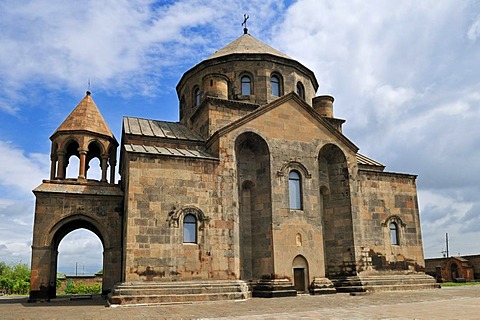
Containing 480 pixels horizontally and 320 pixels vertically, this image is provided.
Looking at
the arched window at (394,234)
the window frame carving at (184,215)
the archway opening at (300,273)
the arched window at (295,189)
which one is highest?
the arched window at (295,189)

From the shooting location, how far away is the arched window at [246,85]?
20.8 metres

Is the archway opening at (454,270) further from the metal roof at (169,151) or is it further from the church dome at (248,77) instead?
the metal roof at (169,151)

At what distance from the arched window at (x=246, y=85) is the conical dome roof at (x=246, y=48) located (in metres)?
1.42

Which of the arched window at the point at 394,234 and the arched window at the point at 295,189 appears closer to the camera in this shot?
the arched window at the point at 295,189

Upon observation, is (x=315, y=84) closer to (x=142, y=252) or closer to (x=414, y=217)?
(x=414, y=217)

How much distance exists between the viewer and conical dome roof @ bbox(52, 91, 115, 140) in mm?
19703

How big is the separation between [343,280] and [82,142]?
1304 cm

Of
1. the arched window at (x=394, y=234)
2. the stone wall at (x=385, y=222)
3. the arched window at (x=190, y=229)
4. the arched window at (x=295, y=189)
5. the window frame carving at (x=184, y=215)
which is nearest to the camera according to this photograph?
the window frame carving at (x=184, y=215)

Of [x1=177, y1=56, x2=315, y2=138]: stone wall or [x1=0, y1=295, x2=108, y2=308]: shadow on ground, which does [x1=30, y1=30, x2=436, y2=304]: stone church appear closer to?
[x1=177, y1=56, x2=315, y2=138]: stone wall

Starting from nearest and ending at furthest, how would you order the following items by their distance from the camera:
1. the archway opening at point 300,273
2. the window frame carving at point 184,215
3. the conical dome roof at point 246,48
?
1. the window frame carving at point 184,215
2. the archway opening at point 300,273
3. the conical dome roof at point 246,48

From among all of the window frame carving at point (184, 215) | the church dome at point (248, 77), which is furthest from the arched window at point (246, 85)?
the window frame carving at point (184, 215)

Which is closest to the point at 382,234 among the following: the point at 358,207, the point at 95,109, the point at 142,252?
the point at 358,207

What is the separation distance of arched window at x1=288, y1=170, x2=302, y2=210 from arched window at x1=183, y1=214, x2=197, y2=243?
4.09 m

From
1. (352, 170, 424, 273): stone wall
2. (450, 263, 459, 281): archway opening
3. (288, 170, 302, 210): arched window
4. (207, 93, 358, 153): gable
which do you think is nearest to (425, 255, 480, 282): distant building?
(450, 263, 459, 281): archway opening
